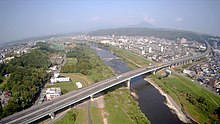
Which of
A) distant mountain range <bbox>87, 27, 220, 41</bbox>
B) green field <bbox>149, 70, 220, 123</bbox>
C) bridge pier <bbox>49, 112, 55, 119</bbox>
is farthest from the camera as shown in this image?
distant mountain range <bbox>87, 27, 220, 41</bbox>

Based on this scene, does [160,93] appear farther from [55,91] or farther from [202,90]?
[55,91]

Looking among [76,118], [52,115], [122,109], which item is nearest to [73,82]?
[76,118]

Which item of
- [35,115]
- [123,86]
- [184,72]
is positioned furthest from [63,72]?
[184,72]

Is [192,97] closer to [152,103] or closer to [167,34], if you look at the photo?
[152,103]

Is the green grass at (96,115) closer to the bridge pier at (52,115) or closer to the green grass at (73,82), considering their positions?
the bridge pier at (52,115)

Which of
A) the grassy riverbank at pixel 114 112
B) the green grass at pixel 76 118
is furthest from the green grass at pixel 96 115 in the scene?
the green grass at pixel 76 118

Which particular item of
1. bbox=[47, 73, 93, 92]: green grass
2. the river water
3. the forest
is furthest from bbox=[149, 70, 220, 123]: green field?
the forest

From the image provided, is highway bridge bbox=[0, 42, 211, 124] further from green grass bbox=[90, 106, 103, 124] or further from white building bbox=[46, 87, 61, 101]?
green grass bbox=[90, 106, 103, 124]
